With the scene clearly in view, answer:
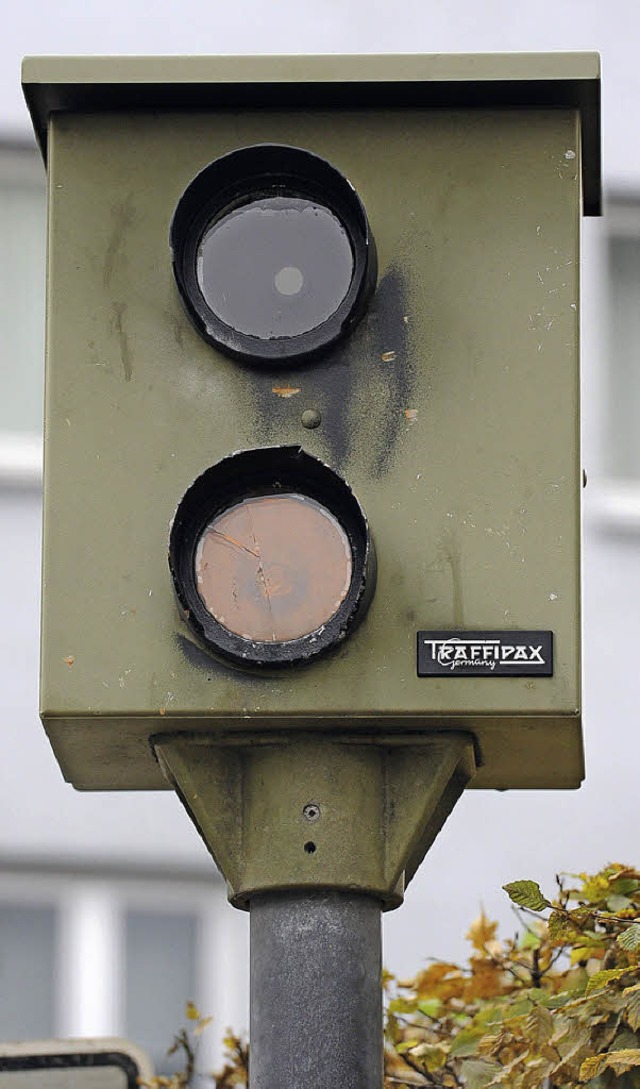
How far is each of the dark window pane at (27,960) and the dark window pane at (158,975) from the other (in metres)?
0.23

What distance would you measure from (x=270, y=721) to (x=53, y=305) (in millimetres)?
594

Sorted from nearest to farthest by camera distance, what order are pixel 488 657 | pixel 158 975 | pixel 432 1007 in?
pixel 488 657, pixel 432 1007, pixel 158 975

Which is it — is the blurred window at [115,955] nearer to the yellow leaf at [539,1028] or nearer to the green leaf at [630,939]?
the yellow leaf at [539,1028]

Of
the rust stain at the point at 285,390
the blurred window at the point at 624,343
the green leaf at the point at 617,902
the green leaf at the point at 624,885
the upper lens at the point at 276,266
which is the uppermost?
the blurred window at the point at 624,343

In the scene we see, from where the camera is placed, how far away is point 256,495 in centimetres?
277

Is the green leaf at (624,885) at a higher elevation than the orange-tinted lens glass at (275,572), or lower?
lower

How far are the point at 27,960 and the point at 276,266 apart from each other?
4.13 m

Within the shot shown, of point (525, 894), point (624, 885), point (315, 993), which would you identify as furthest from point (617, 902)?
point (315, 993)

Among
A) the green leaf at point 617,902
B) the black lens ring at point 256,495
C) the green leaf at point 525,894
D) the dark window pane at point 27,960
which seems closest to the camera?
the black lens ring at point 256,495

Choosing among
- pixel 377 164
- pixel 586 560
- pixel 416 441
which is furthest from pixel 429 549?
pixel 586 560

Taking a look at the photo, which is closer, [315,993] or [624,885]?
[315,993]

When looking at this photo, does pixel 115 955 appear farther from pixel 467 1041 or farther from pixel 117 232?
pixel 117 232

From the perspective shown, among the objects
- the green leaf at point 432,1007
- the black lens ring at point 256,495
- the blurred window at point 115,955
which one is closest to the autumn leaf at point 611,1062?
the black lens ring at point 256,495

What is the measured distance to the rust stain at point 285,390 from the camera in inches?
111
